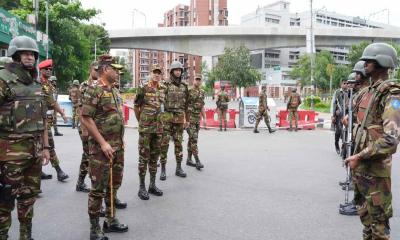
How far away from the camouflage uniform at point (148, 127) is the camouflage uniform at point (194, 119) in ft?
6.25

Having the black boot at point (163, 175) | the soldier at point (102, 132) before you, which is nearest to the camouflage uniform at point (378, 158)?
the soldier at point (102, 132)

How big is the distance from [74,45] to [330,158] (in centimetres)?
2544

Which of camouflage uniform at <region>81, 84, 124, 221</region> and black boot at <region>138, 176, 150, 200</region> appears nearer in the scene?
camouflage uniform at <region>81, 84, 124, 221</region>

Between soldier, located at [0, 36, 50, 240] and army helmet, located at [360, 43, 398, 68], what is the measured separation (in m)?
3.11

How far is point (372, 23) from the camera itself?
12275cm

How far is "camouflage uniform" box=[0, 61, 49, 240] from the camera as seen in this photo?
12.9ft

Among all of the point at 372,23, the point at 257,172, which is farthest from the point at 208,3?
the point at 257,172

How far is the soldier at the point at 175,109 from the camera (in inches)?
296

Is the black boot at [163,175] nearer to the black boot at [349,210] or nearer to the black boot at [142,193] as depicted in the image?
the black boot at [142,193]

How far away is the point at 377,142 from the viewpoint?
3455 millimetres

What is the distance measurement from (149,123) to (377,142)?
3.55 metres

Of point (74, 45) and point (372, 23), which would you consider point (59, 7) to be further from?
point (372, 23)

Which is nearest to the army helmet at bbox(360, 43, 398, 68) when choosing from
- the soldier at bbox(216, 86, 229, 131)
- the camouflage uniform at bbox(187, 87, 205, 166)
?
the camouflage uniform at bbox(187, 87, 205, 166)

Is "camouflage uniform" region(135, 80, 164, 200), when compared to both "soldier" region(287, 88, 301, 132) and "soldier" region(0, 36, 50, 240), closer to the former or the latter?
"soldier" region(0, 36, 50, 240)
